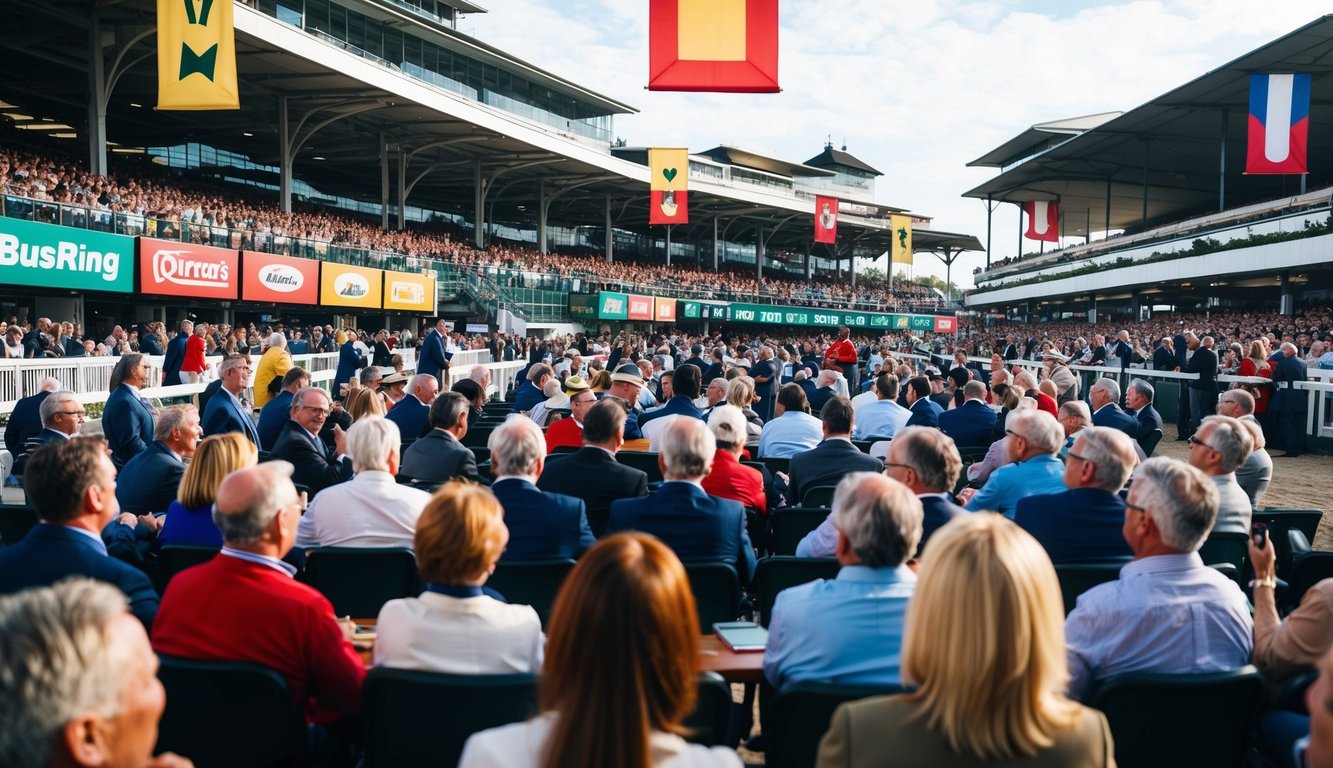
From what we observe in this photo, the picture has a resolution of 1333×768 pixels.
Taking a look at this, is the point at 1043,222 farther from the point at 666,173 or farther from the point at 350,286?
the point at 350,286

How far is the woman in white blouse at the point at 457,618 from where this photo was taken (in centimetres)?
269

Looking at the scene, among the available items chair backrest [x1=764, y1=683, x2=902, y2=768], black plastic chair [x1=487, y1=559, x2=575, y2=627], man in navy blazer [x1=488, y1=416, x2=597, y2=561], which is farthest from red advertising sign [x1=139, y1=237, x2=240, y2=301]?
chair backrest [x1=764, y1=683, x2=902, y2=768]

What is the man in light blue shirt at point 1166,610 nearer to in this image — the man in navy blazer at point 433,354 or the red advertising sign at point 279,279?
the man in navy blazer at point 433,354

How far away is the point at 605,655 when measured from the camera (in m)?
1.65

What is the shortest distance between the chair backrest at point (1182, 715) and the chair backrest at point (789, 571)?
136 cm

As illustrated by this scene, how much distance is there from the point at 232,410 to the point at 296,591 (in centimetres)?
501

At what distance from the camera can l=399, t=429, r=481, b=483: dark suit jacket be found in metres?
6.03

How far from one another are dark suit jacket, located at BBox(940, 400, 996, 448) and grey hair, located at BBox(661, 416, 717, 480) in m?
4.59

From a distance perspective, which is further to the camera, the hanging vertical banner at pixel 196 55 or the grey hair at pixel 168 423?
the hanging vertical banner at pixel 196 55

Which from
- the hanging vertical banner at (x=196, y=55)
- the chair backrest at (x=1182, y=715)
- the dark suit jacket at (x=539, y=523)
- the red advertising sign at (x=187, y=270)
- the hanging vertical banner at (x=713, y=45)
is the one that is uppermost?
the hanging vertical banner at (x=196, y=55)

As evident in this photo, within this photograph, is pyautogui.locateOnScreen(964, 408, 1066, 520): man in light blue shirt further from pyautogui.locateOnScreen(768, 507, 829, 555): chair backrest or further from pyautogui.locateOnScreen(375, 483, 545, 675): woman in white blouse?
pyautogui.locateOnScreen(375, 483, 545, 675): woman in white blouse

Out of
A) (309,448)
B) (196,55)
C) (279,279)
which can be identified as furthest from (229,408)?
(279,279)

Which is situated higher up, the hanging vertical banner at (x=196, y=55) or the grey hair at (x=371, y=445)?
the hanging vertical banner at (x=196, y=55)

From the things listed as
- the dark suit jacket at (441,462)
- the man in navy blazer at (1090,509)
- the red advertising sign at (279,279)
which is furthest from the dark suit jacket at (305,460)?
the red advertising sign at (279,279)
